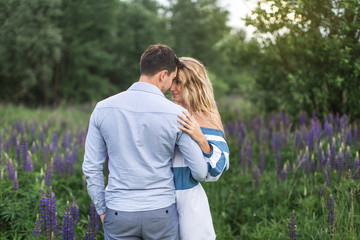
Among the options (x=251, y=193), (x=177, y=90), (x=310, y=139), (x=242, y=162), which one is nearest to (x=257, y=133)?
(x=242, y=162)

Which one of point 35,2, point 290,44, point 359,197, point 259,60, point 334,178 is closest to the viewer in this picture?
point 359,197

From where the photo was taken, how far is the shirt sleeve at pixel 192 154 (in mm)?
2369

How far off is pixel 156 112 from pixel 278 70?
5.92 metres

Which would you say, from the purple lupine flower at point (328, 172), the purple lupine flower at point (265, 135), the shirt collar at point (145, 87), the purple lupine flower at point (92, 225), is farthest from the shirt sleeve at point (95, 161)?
the purple lupine flower at point (265, 135)

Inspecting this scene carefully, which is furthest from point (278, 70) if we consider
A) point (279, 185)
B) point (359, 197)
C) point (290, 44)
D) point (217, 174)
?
point (217, 174)

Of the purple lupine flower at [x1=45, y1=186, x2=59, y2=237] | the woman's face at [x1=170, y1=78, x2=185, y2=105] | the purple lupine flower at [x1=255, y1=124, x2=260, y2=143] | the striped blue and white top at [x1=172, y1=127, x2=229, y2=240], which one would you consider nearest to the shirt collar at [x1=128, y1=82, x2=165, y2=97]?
the striped blue and white top at [x1=172, y1=127, x2=229, y2=240]

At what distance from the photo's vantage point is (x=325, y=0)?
5.36 metres

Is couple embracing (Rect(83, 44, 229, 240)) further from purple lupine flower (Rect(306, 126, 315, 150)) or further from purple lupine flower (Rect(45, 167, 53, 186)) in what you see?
purple lupine flower (Rect(306, 126, 315, 150))

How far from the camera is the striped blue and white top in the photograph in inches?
98.6

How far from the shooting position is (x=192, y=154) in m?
2.37

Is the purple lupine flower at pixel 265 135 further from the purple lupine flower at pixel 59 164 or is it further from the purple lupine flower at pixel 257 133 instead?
the purple lupine flower at pixel 59 164

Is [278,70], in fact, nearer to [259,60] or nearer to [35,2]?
[259,60]

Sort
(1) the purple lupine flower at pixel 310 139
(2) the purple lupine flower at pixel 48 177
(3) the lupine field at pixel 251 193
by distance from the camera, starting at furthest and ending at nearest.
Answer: (1) the purple lupine flower at pixel 310 139 → (2) the purple lupine flower at pixel 48 177 → (3) the lupine field at pixel 251 193

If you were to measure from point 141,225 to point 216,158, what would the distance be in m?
0.72
